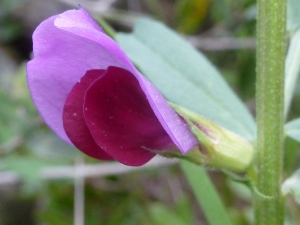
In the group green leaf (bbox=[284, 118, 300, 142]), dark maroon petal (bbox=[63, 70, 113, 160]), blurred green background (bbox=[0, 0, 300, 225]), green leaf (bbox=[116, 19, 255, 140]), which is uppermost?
green leaf (bbox=[284, 118, 300, 142])

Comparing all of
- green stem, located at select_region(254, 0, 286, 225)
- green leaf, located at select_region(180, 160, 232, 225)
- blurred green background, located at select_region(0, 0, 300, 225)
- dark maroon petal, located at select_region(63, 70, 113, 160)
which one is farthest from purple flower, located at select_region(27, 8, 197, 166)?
blurred green background, located at select_region(0, 0, 300, 225)

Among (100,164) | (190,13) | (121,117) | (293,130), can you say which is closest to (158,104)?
(121,117)

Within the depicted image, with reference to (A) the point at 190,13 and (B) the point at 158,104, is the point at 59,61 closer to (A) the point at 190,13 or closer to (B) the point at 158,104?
(B) the point at 158,104

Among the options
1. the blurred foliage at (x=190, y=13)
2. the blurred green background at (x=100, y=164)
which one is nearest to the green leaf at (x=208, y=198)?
the blurred green background at (x=100, y=164)

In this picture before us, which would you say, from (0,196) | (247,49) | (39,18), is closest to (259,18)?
(247,49)

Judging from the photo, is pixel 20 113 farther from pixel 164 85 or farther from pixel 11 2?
pixel 164 85

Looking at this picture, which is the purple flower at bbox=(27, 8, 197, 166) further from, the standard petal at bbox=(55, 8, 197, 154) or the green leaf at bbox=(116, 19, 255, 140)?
the green leaf at bbox=(116, 19, 255, 140)
